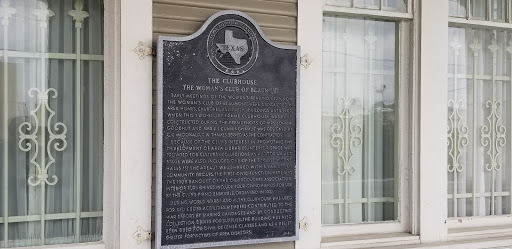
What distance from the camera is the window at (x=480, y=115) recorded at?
5.21m

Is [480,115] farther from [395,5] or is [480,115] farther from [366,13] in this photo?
[366,13]

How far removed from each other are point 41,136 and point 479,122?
3.71 metres

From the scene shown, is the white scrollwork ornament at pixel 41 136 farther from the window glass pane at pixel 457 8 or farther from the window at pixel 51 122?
the window glass pane at pixel 457 8

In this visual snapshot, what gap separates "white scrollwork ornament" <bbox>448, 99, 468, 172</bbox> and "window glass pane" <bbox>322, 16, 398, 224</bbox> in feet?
2.00

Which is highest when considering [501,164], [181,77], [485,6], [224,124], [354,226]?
[485,6]

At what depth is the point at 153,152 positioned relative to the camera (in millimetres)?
3947

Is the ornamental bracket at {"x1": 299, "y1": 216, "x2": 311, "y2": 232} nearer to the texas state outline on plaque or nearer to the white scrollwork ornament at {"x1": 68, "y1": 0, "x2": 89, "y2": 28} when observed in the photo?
the texas state outline on plaque

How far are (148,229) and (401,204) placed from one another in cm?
214

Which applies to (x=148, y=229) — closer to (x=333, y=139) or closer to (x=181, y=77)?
(x=181, y=77)

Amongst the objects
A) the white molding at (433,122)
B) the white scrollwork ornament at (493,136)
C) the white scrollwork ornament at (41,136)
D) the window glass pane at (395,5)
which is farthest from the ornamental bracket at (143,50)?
the white scrollwork ornament at (493,136)

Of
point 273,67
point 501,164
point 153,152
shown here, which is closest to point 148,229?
point 153,152

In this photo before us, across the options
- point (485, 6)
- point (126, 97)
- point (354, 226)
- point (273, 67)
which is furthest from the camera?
point (485, 6)

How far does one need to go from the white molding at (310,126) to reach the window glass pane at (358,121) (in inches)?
10.8

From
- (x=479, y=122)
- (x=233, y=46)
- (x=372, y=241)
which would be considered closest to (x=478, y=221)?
(x=479, y=122)
